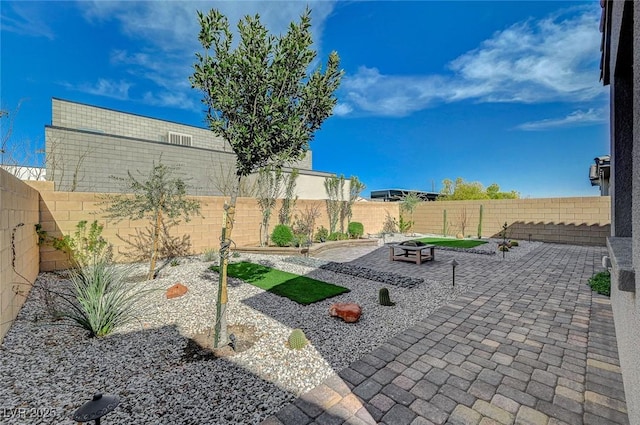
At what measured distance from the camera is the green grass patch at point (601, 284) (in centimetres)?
495

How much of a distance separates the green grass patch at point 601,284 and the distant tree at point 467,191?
2616cm

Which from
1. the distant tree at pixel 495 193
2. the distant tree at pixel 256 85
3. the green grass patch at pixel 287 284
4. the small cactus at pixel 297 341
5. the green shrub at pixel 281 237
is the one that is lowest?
the green grass patch at pixel 287 284

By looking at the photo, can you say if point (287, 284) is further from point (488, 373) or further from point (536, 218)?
point (536, 218)

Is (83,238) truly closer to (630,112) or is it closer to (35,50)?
(35,50)

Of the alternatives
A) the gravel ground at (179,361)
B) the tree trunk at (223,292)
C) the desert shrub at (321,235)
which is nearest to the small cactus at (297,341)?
the gravel ground at (179,361)

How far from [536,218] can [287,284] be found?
564 inches

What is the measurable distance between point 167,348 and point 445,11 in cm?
1122

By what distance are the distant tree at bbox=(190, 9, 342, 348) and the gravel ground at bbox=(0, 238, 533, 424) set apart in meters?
0.64

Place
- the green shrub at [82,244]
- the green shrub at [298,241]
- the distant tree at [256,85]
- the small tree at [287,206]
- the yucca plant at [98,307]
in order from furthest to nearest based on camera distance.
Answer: the small tree at [287,206] → the green shrub at [298,241] → the green shrub at [82,244] → the yucca plant at [98,307] → the distant tree at [256,85]

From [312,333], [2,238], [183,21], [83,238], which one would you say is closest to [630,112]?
[312,333]

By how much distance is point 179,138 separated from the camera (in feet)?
49.6

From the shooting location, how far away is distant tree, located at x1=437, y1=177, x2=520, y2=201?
3086 centimetres

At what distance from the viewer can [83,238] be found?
605 cm

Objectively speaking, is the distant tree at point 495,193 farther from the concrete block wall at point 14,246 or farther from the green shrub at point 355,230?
the concrete block wall at point 14,246
